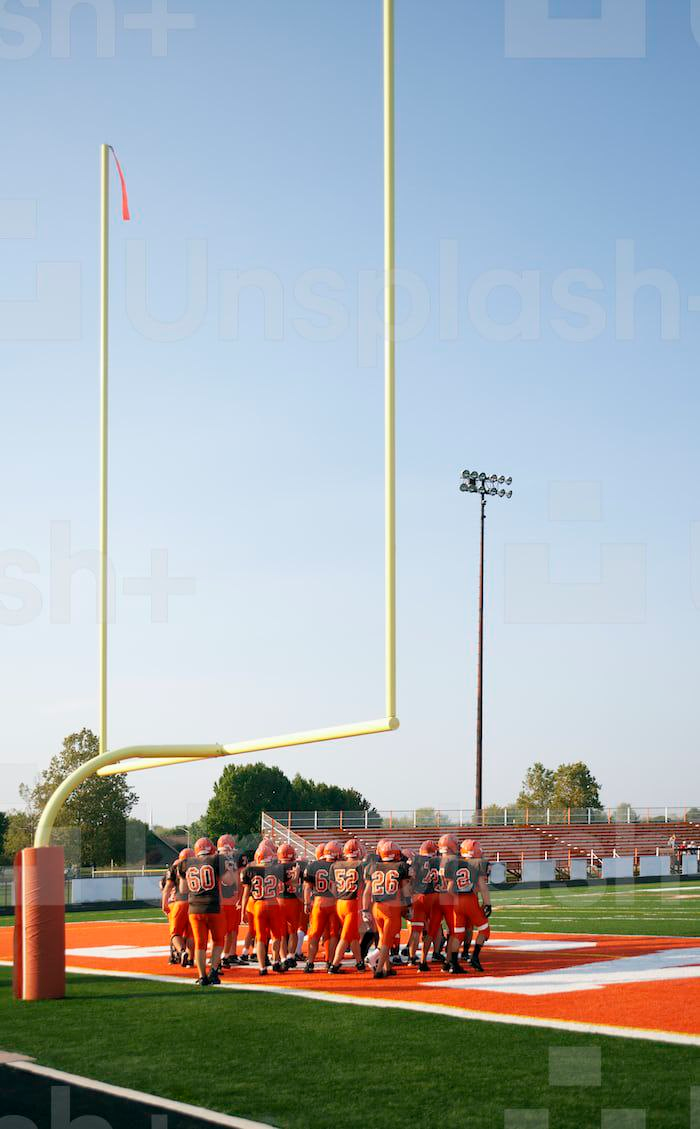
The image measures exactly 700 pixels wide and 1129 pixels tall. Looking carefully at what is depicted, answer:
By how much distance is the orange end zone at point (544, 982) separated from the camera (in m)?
10.4

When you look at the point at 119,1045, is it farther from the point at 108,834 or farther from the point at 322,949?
the point at 108,834

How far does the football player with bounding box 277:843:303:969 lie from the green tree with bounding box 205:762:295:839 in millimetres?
66608

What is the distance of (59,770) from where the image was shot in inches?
2502

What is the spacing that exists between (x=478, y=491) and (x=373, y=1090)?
125 ft

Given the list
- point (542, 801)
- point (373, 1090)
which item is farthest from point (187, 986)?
point (542, 801)

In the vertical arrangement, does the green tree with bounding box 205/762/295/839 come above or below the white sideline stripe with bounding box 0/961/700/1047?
below

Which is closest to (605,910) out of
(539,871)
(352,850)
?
(352,850)

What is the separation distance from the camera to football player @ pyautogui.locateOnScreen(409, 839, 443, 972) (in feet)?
46.2

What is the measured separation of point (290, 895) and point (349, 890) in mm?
1131

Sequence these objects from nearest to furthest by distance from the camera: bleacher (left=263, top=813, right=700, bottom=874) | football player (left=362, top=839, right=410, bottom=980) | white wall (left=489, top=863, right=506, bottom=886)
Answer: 1. football player (left=362, top=839, right=410, bottom=980)
2. white wall (left=489, top=863, right=506, bottom=886)
3. bleacher (left=263, top=813, right=700, bottom=874)

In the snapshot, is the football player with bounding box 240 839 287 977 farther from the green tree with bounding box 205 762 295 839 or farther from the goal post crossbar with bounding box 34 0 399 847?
the green tree with bounding box 205 762 295 839

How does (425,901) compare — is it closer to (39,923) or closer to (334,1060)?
(39,923)

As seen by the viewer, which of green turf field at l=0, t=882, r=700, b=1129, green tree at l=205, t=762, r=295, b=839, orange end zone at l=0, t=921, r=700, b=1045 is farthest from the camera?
green tree at l=205, t=762, r=295, b=839

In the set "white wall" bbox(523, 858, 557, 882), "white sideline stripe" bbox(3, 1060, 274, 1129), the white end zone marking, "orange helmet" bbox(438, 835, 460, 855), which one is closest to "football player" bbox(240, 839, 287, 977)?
"orange helmet" bbox(438, 835, 460, 855)
